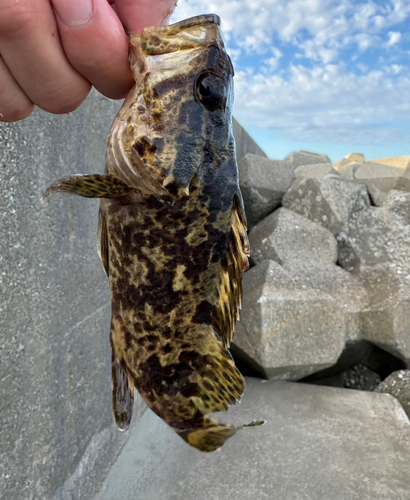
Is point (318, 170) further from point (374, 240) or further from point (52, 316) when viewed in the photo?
point (52, 316)

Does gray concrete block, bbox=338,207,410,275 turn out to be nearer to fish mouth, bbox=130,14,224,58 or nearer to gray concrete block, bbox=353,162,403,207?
gray concrete block, bbox=353,162,403,207

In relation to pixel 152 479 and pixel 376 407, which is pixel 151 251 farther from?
pixel 376 407

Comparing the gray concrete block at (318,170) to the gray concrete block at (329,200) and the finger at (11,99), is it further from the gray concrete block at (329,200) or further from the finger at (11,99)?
the finger at (11,99)

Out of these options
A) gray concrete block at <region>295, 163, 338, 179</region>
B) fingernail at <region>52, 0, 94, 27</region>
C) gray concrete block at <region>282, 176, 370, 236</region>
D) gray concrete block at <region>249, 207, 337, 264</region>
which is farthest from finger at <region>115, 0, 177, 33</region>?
gray concrete block at <region>295, 163, 338, 179</region>

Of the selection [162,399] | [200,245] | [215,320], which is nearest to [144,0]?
[200,245]

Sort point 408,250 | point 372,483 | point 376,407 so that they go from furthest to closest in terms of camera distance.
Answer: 1. point 408,250
2. point 376,407
3. point 372,483

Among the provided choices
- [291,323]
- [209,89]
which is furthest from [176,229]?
[291,323]

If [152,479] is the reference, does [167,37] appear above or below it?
above

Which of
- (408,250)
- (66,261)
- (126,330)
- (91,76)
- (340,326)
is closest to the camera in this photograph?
(91,76)
